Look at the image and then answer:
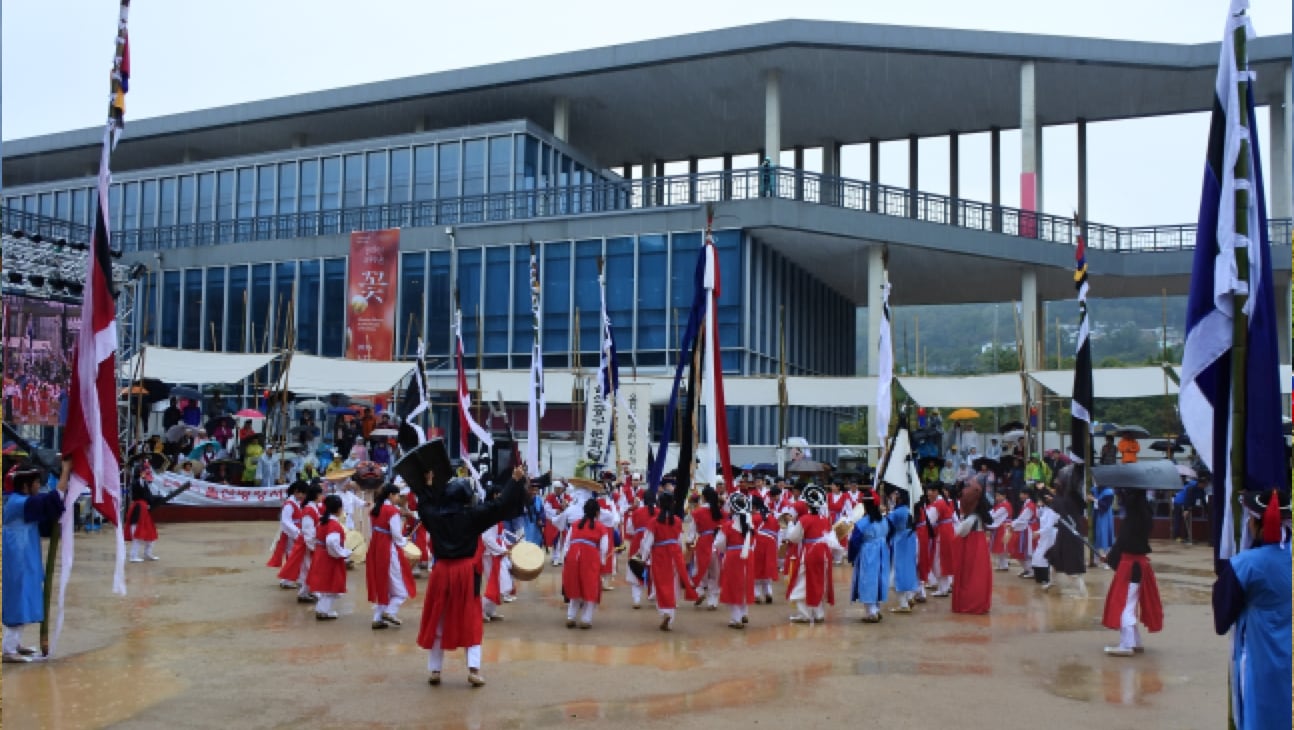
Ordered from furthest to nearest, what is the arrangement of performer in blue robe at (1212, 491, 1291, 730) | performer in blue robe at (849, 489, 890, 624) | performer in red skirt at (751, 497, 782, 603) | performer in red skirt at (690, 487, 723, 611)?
1. performer in red skirt at (751, 497, 782, 603)
2. performer in red skirt at (690, 487, 723, 611)
3. performer in blue robe at (849, 489, 890, 624)
4. performer in blue robe at (1212, 491, 1291, 730)

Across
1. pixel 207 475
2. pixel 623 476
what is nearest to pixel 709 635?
pixel 623 476

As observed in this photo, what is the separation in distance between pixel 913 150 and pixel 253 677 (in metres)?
32.4

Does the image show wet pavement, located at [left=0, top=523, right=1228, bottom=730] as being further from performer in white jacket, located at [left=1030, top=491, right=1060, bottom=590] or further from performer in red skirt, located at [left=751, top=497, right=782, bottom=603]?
performer in white jacket, located at [left=1030, top=491, right=1060, bottom=590]

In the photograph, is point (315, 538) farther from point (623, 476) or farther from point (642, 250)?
point (642, 250)

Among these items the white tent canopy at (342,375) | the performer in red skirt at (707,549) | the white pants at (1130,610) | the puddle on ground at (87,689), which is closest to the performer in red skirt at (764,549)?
the performer in red skirt at (707,549)

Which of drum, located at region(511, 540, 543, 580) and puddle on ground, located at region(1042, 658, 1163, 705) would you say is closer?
puddle on ground, located at region(1042, 658, 1163, 705)

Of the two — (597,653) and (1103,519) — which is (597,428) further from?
(597,653)

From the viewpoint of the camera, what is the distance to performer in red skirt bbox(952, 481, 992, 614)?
524 inches

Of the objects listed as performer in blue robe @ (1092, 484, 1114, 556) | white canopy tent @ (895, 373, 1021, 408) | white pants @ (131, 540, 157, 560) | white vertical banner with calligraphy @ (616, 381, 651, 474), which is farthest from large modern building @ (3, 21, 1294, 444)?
white pants @ (131, 540, 157, 560)

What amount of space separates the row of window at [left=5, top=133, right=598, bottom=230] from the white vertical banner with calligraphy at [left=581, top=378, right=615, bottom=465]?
11920 mm

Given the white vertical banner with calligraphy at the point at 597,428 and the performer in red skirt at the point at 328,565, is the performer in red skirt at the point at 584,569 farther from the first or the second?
the white vertical banner with calligraphy at the point at 597,428

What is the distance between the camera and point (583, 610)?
11.9m

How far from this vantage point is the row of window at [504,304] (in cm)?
2955

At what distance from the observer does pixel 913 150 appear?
122 ft
